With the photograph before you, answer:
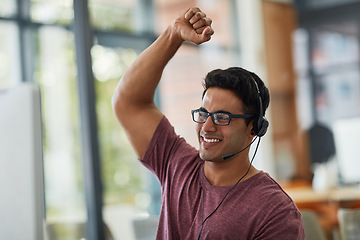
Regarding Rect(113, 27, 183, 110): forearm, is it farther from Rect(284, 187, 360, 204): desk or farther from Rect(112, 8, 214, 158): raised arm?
Rect(284, 187, 360, 204): desk

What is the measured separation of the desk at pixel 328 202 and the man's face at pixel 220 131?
3.18 m

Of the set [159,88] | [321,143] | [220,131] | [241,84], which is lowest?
[321,143]

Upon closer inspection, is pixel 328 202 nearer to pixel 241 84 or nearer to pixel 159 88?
pixel 159 88

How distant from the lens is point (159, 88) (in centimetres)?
487

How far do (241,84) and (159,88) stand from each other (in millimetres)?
3371

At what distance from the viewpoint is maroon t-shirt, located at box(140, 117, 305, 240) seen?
1410 millimetres

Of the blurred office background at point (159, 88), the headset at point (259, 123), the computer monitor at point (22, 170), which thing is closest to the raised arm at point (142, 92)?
the headset at point (259, 123)

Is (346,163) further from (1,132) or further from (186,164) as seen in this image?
(1,132)

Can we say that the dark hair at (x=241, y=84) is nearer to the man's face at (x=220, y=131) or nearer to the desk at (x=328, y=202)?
the man's face at (x=220, y=131)

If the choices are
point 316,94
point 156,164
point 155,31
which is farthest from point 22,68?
point 316,94

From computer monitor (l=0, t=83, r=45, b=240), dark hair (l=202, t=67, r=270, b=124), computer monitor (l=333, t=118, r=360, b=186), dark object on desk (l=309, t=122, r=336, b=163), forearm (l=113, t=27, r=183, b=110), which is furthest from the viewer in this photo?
dark object on desk (l=309, t=122, r=336, b=163)

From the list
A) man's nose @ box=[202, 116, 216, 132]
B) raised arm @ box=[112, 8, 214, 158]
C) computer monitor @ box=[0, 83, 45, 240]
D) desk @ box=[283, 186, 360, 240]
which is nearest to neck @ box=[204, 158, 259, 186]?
man's nose @ box=[202, 116, 216, 132]

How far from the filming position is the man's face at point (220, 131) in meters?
1.49

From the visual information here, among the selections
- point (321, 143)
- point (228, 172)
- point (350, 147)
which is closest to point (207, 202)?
point (228, 172)
